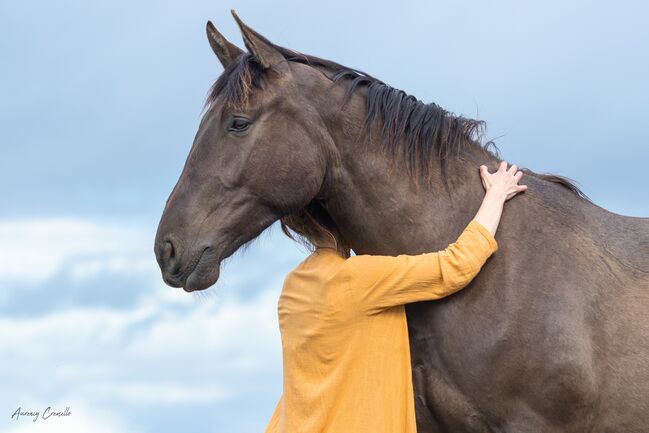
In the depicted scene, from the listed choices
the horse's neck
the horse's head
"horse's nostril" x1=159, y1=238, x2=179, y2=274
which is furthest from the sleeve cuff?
"horse's nostril" x1=159, y1=238, x2=179, y2=274

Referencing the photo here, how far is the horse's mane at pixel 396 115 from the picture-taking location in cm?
465

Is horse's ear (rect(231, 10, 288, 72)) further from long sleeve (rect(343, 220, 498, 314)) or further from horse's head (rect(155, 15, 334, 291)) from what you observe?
long sleeve (rect(343, 220, 498, 314))

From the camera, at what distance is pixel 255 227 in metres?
4.60

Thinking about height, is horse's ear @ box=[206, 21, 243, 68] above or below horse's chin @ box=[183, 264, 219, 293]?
above

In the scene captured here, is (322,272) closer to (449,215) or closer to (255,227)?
(255,227)

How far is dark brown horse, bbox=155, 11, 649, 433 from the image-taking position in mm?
4477

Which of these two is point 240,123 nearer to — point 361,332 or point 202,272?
point 202,272

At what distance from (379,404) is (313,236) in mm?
946

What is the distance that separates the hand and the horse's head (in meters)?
0.84

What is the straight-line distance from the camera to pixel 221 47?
483cm

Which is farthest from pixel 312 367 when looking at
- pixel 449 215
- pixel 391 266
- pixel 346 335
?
pixel 449 215

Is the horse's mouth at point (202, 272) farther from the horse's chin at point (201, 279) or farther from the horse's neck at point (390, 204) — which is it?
the horse's neck at point (390, 204)

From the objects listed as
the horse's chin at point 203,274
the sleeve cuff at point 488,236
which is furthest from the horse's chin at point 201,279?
the sleeve cuff at point 488,236

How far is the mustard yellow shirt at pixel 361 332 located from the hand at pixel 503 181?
0.28 meters
